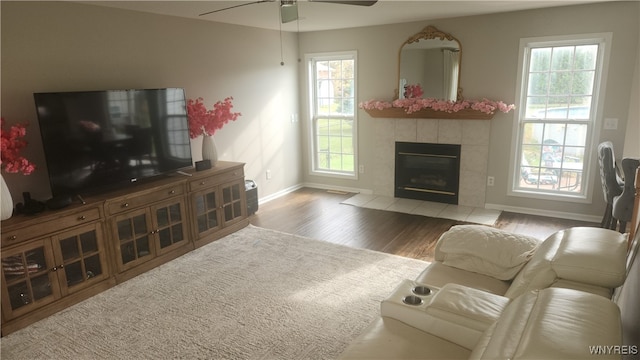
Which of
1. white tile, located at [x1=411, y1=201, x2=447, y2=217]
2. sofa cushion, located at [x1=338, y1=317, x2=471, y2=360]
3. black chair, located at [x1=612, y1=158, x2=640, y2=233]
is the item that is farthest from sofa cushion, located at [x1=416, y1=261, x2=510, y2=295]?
white tile, located at [x1=411, y1=201, x2=447, y2=217]

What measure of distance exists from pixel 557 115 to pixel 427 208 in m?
1.82

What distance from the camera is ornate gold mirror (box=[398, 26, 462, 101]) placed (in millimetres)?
4898

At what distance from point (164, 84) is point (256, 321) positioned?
267 cm

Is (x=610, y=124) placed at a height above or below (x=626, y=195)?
above

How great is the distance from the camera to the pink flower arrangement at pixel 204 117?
4.12 meters

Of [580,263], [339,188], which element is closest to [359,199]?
[339,188]

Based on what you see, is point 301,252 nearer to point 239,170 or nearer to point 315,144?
point 239,170

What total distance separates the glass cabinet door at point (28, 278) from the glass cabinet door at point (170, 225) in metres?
0.87

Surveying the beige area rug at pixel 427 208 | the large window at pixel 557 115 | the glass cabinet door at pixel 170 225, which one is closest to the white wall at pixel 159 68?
the glass cabinet door at pixel 170 225

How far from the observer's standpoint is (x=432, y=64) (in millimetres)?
5051

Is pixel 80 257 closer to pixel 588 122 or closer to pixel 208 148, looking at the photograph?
pixel 208 148

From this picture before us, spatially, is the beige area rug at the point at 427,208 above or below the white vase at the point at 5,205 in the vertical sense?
below

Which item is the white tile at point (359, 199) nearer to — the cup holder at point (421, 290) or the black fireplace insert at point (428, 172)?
the black fireplace insert at point (428, 172)

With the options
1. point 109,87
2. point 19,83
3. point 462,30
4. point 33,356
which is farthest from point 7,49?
point 462,30
